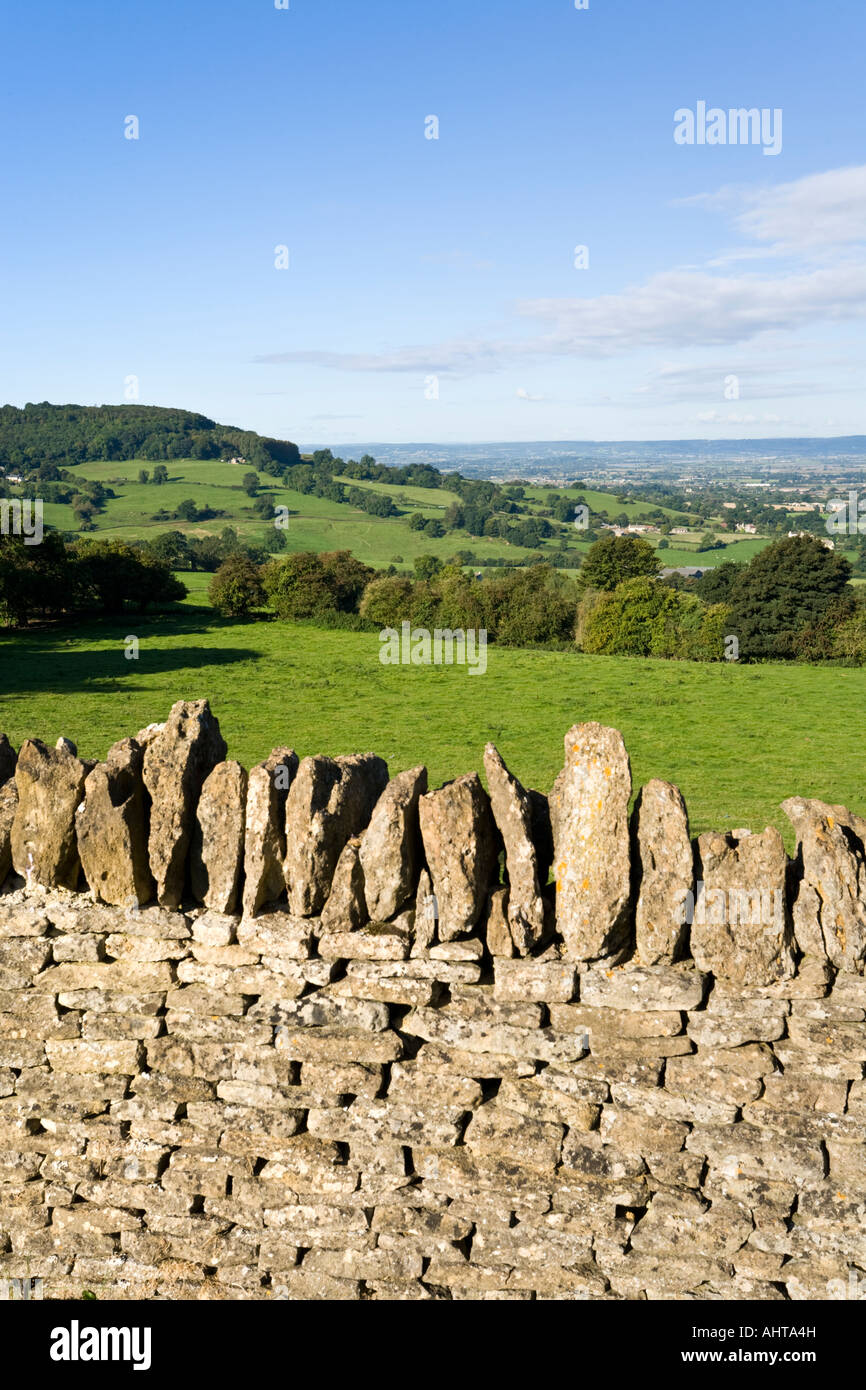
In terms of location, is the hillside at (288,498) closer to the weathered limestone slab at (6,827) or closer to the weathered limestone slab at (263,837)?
the weathered limestone slab at (6,827)

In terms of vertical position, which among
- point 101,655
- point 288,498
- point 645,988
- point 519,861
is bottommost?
point 645,988

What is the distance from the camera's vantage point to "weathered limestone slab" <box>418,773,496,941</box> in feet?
14.0

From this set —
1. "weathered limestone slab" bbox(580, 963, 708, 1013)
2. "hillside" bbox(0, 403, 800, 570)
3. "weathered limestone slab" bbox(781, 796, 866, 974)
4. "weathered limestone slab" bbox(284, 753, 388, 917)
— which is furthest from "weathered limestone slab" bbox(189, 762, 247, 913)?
"hillside" bbox(0, 403, 800, 570)

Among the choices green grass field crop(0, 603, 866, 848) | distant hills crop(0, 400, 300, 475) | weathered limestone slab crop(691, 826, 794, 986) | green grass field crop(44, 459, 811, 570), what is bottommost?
green grass field crop(0, 603, 866, 848)

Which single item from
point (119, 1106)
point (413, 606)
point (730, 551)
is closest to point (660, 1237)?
point (119, 1106)

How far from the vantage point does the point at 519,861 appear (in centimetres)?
429

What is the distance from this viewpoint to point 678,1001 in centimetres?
416

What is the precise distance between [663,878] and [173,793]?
2.46m

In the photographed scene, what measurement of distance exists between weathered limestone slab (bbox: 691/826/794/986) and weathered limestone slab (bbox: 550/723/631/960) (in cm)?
37

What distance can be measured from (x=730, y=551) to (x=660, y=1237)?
75106 millimetres

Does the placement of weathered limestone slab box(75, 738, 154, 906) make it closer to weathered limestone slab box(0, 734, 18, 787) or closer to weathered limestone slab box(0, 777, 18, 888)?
weathered limestone slab box(0, 777, 18, 888)

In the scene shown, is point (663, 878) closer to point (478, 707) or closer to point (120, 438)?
point (478, 707)

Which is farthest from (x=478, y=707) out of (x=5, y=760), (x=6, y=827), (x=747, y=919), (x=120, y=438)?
(x=120, y=438)
